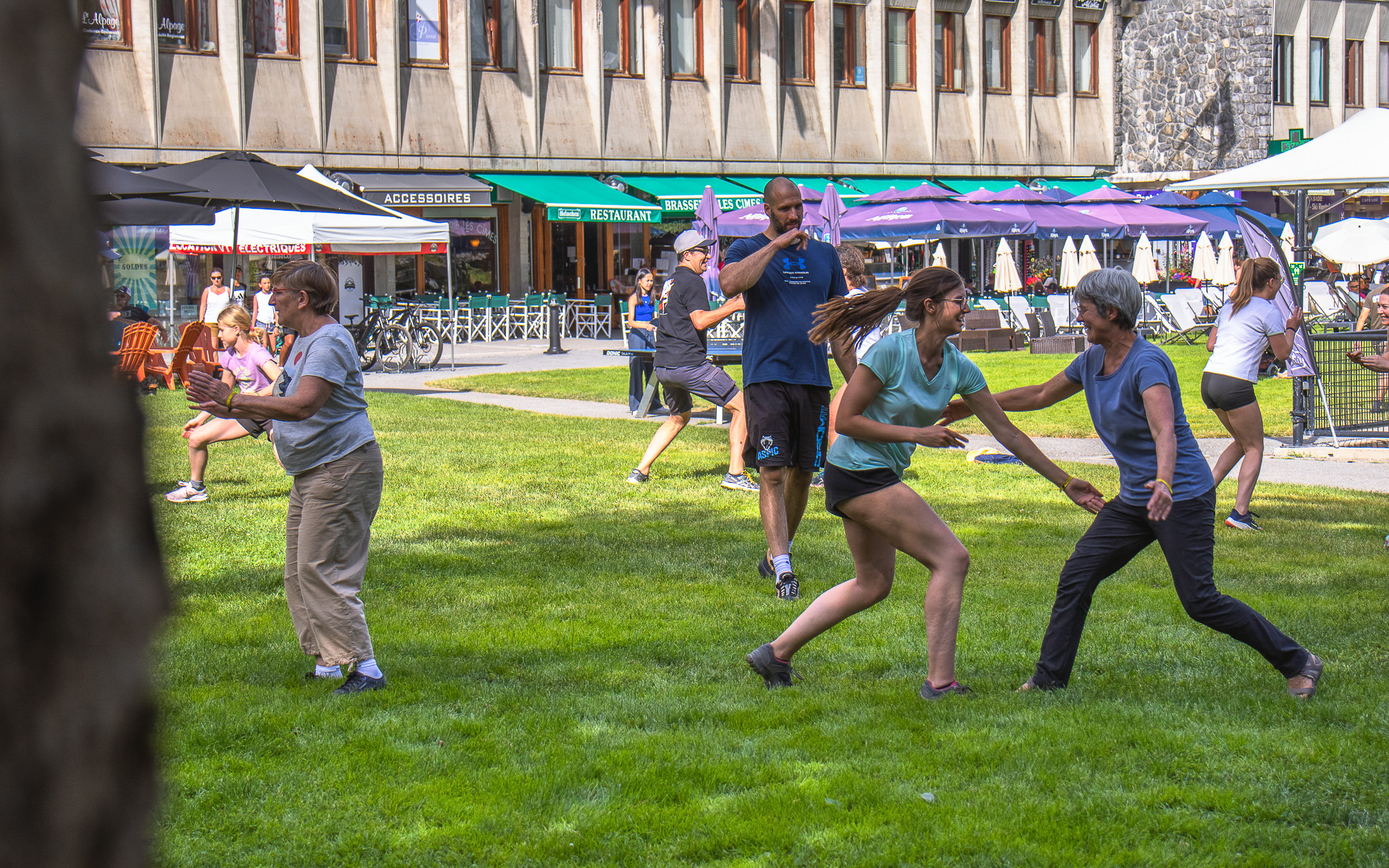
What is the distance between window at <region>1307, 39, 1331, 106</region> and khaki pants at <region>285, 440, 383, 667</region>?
4850 centimetres

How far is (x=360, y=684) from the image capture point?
564 cm

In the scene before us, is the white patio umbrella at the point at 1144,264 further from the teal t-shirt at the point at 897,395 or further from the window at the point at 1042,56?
the teal t-shirt at the point at 897,395

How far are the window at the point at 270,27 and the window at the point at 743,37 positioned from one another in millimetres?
11322

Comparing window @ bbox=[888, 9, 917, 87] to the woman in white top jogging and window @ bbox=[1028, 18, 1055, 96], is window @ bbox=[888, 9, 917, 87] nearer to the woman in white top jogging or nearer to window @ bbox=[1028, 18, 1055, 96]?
window @ bbox=[1028, 18, 1055, 96]

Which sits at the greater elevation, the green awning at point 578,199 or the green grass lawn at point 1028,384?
the green awning at point 578,199

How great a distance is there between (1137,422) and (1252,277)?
492 cm

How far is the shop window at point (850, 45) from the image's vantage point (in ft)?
125

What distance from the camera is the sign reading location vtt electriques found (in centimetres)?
3156

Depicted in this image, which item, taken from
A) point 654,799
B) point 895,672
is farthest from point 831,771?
point 895,672

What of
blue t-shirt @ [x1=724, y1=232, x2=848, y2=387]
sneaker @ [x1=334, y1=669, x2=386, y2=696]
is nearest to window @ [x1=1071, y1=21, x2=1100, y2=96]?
blue t-shirt @ [x1=724, y1=232, x2=848, y2=387]

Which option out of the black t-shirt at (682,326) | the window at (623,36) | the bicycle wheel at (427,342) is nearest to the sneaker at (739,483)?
the black t-shirt at (682,326)

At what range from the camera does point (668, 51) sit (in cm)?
3525

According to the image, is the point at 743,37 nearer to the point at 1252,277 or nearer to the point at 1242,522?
the point at 1252,277

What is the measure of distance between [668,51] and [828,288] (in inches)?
1145
